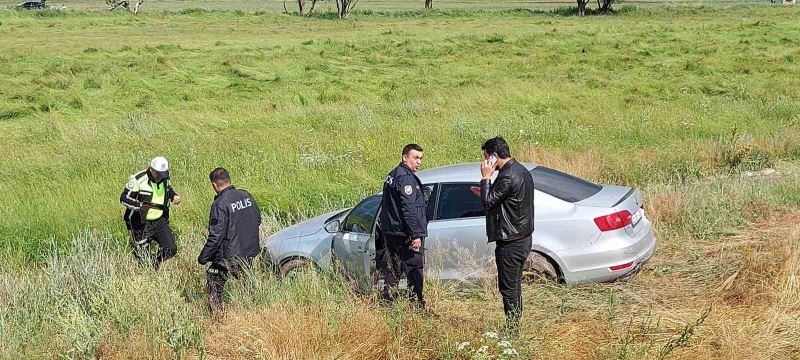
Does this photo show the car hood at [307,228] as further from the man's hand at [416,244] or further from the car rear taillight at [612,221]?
the car rear taillight at [612,221]

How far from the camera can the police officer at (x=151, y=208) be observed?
848 centimetres

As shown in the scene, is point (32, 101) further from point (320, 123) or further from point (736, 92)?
point (736, 92)

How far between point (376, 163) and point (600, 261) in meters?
7.13

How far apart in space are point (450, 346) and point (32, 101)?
18.0 meters

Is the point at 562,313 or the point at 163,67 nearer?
the point at 562,313

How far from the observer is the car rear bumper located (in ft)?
22.5

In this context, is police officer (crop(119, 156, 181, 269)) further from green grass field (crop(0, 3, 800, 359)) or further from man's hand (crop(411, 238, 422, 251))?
man's hand (crop(411, 238, 422, 251))

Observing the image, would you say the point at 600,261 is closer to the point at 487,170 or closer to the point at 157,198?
the point at 487,170

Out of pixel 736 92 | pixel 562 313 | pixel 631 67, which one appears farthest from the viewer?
pixel 631 67

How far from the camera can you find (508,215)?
19.1ft

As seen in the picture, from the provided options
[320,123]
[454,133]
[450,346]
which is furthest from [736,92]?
[450,346]

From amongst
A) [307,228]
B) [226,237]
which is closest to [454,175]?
[307,228]

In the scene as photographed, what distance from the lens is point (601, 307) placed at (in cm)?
630

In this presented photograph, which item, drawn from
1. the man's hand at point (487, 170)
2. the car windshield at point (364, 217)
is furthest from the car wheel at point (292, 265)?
the man's hand at point (487, 170)
